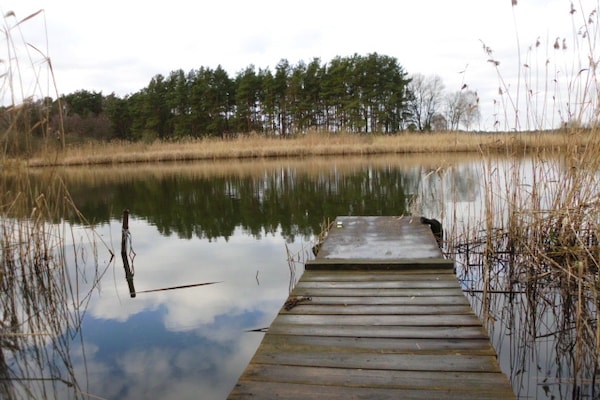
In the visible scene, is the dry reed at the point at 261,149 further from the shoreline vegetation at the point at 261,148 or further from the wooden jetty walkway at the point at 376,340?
the wooden jetty walkway at the point at 376,340

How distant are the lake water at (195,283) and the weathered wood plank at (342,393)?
768 mm

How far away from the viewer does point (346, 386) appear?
4.89ft

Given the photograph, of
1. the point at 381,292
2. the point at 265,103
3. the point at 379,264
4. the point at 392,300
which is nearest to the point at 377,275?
the point at 379,264

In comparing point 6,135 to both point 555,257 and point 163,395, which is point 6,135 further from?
point 555,257

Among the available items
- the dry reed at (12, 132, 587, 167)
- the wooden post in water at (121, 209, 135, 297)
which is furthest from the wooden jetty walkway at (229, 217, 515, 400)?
the dry reed at (12, 132, 587, 167)

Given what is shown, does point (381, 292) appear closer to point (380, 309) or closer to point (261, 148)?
point (380, 309)

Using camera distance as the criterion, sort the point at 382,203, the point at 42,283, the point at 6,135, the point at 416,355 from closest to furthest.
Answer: the point at 416,355 → the point at 6,135 → the point at 42,283 → the point at 382,203

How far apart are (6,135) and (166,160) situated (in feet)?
56.7

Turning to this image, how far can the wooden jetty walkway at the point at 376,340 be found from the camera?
148cm

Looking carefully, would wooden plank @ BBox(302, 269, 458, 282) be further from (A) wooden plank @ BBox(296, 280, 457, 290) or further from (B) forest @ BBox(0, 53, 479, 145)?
(B) forest @ BBox(0, 53, 479, 145)

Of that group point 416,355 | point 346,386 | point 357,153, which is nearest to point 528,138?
point 416,355

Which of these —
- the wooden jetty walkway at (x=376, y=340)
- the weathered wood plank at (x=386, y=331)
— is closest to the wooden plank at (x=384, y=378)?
→ the wooden jetty walkway at (x=376, y=340)

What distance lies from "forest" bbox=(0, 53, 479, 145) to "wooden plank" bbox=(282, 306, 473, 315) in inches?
929

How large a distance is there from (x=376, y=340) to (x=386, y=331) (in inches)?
4.0
